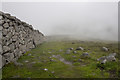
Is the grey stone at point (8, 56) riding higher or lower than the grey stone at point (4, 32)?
lower

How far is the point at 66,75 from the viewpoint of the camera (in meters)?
9.09

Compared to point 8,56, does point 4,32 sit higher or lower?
higher

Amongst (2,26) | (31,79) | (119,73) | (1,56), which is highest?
(2,26)

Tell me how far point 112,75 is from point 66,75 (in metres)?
4.02

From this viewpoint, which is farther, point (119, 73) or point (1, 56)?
point (1, 56)

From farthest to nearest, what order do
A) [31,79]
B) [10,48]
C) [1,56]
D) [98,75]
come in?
[10,48], [1,56], [98,75], [31,79]

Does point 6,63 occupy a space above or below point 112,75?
above

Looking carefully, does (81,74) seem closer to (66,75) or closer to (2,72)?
(66,75)

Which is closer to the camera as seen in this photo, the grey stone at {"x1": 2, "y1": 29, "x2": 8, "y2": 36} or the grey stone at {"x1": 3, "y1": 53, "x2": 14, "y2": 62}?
the grey stone at {"x1": 3, "y1": 53, "x2": 14, "y2": 62}

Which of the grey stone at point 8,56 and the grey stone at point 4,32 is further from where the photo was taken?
the grey stone at point 4,32

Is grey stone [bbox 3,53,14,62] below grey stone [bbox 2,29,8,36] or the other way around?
A: below

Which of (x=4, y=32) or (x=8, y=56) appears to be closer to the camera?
(x=8, y=56)

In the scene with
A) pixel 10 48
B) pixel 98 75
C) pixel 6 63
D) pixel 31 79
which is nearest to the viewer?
pixel 31 79

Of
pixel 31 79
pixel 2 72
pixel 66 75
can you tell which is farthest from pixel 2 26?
pixel 66 75
